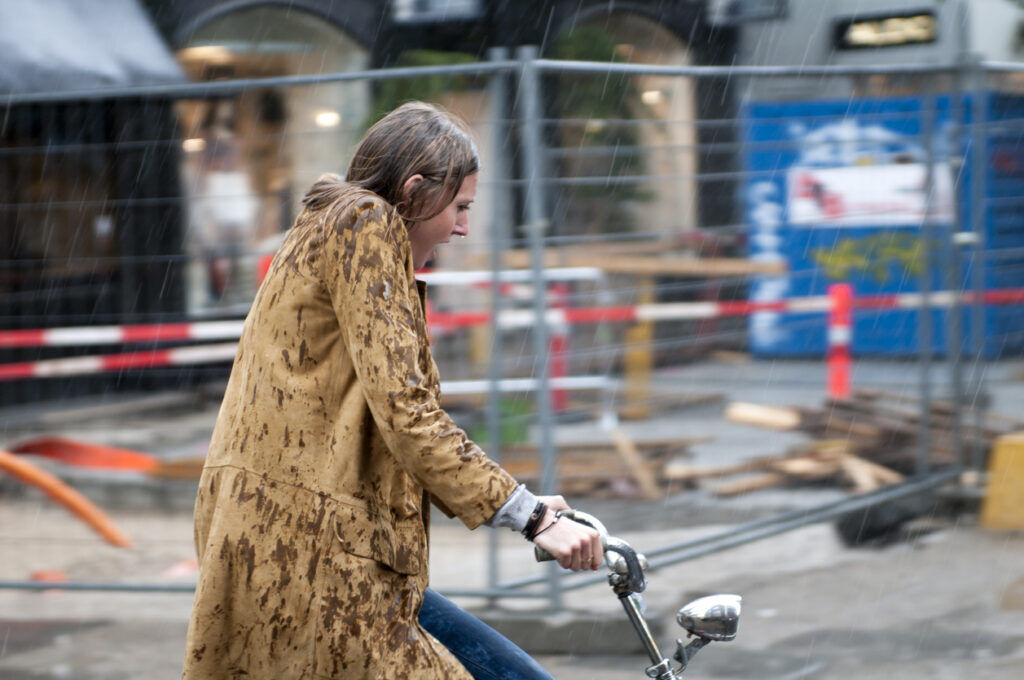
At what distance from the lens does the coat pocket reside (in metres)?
2.18

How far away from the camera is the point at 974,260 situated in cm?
704

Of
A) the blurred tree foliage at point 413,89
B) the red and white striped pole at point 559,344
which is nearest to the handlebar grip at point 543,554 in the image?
the blurred tree foliage at point 413,89

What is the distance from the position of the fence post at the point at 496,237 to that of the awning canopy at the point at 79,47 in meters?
6.95

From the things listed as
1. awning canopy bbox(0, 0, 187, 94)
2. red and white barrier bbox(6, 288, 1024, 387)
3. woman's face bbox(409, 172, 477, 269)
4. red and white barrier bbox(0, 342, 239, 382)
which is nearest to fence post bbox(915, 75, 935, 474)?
red and white barrier bbox(6, 288, 1024, 387)

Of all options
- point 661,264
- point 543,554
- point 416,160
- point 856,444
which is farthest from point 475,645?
point 661,264

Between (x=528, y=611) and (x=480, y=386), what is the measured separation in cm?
187

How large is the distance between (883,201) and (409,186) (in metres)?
5.62

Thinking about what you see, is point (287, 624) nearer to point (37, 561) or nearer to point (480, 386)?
point (480, 386)

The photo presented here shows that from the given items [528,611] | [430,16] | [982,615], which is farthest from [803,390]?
[430,16]

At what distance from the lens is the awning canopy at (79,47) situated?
11.3 meters

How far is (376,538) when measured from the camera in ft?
7.19

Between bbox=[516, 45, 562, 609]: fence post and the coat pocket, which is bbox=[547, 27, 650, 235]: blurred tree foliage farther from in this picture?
the coat pocket

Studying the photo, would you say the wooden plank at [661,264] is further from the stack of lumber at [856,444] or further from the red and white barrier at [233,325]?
the stack of lumber at [856,444]

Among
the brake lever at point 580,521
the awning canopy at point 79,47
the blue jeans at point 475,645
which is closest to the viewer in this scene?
the brake lever at point 580,521
